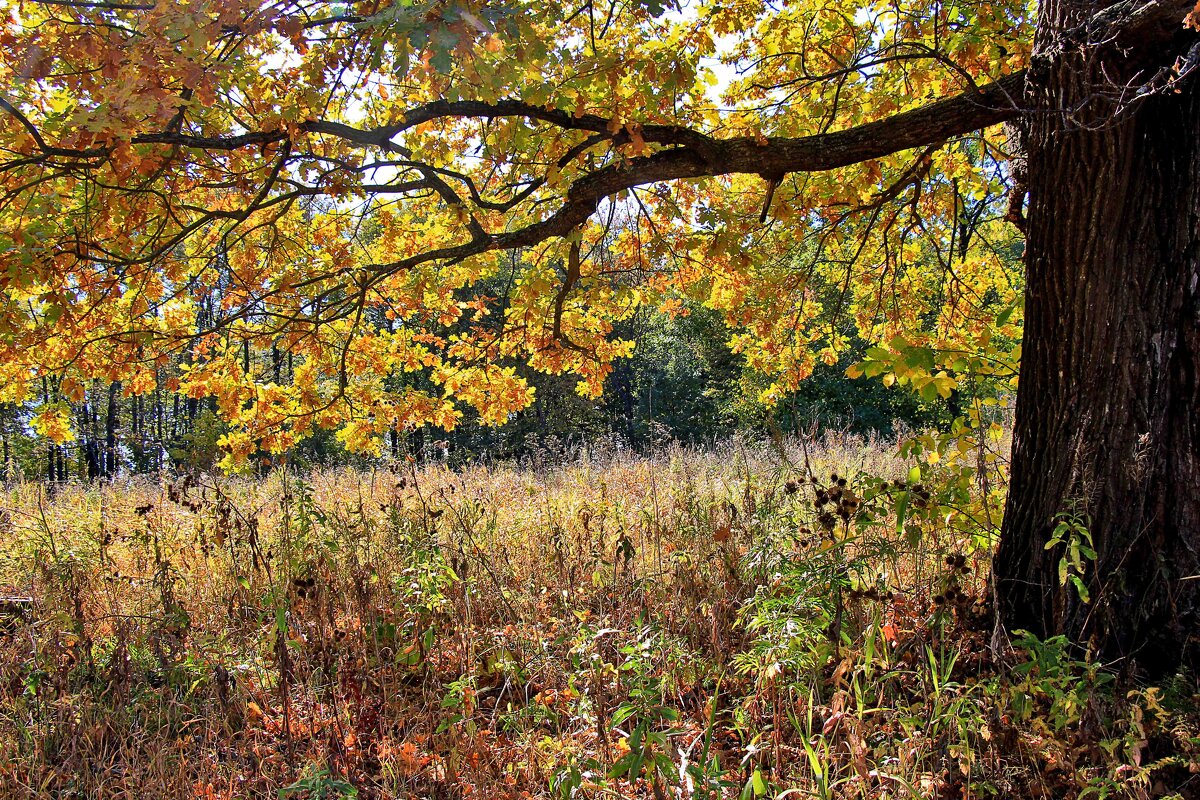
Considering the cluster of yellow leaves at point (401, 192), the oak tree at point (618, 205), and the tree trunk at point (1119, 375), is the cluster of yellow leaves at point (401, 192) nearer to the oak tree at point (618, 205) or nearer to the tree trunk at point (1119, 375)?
the oak tree at point (618, 205)

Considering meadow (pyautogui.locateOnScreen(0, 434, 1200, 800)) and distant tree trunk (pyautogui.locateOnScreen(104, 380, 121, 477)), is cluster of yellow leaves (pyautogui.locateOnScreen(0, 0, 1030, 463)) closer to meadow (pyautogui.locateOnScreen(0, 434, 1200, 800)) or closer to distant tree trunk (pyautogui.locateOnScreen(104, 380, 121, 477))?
meadow (pyautogui.locateOnScreen(0, 434, 1200, 800))

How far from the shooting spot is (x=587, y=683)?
2516 mm

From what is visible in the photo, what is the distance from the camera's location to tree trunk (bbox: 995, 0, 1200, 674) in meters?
2.38

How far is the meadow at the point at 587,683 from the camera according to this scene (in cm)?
203

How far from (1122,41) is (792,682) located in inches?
102

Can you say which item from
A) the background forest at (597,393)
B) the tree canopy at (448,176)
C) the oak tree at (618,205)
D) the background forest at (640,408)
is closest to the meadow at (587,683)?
the background forest at (597,393)

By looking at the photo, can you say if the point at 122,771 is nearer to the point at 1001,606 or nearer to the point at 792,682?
the point at 792,682

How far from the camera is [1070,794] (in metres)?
1.94

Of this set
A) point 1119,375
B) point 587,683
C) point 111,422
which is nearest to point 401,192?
point 587,683

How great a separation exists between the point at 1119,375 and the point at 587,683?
7.36 feet

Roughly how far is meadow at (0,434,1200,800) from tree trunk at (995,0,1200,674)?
9.5 inches

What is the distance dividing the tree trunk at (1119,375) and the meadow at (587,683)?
24 cm

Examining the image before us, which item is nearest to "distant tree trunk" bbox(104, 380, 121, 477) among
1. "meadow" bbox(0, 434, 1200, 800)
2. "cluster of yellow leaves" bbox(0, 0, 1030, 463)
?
"cluster of yellow leaves" bbox(0, 0, 1030, 463)

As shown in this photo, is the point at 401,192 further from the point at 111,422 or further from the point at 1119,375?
the point at 111,422
